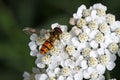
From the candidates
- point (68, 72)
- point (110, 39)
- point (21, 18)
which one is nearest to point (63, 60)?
point (68, 72)

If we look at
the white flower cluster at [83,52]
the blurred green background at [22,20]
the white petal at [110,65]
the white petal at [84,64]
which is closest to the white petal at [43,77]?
the white flower cluster at [83,52]

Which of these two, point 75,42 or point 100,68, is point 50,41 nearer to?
point 75,42

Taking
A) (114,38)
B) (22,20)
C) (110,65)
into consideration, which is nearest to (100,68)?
(110,65)

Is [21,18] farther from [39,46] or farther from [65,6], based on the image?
[39,46]

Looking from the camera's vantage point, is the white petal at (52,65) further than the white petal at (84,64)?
Yes

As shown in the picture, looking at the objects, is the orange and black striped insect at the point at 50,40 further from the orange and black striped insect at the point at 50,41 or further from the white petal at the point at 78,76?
the white petal at the point at 78,76
